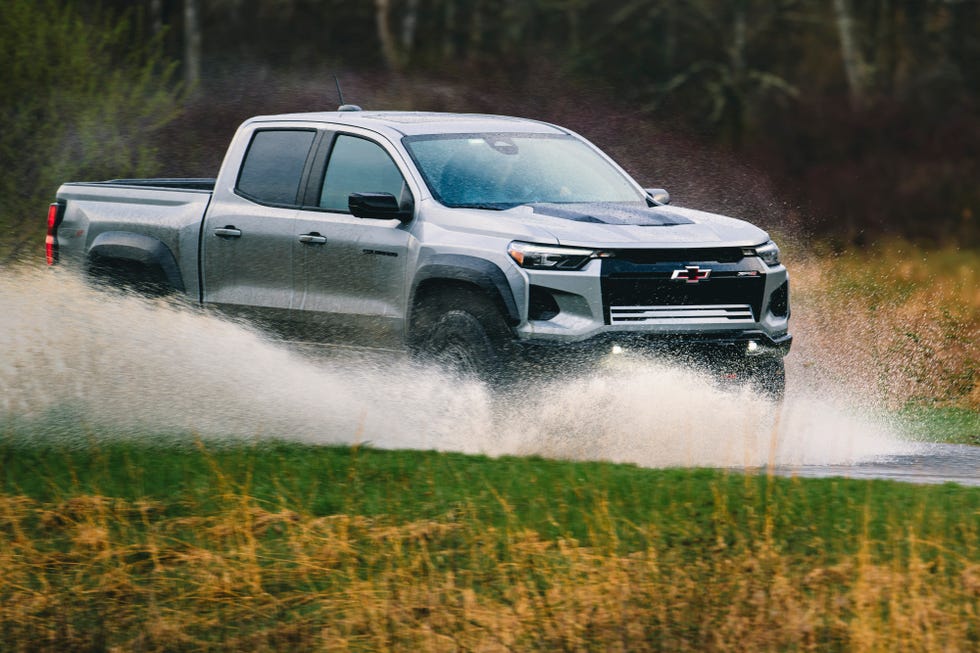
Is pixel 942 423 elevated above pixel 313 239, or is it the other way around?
pixel 313 239

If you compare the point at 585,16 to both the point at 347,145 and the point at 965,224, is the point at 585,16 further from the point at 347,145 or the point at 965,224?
the point at 347,145

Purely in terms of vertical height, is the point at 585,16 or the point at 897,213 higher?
the point at 585,16

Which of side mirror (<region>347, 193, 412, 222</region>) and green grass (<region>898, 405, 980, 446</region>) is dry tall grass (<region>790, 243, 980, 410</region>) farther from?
side mirror (<region>347, 193, 412, 222</region>)

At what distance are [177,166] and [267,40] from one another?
57.3 feet

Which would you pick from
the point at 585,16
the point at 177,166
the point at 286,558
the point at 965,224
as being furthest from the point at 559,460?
the point at 585,16

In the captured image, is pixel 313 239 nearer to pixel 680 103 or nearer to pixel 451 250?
pixel 451 250

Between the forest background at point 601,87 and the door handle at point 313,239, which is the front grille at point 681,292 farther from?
the forest background at point 601,87

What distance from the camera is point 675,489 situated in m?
→ 7.68

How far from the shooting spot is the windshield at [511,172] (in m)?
9.33

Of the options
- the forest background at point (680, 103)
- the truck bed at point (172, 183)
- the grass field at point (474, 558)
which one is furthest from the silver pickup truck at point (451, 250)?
the forest background at point (680, 103)

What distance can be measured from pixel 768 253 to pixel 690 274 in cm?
70

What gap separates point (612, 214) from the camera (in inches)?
361

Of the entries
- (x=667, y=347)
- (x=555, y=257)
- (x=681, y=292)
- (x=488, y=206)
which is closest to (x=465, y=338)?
(x=555, y=257)

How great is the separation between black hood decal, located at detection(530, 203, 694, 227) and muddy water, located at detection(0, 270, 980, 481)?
34.2 inches
